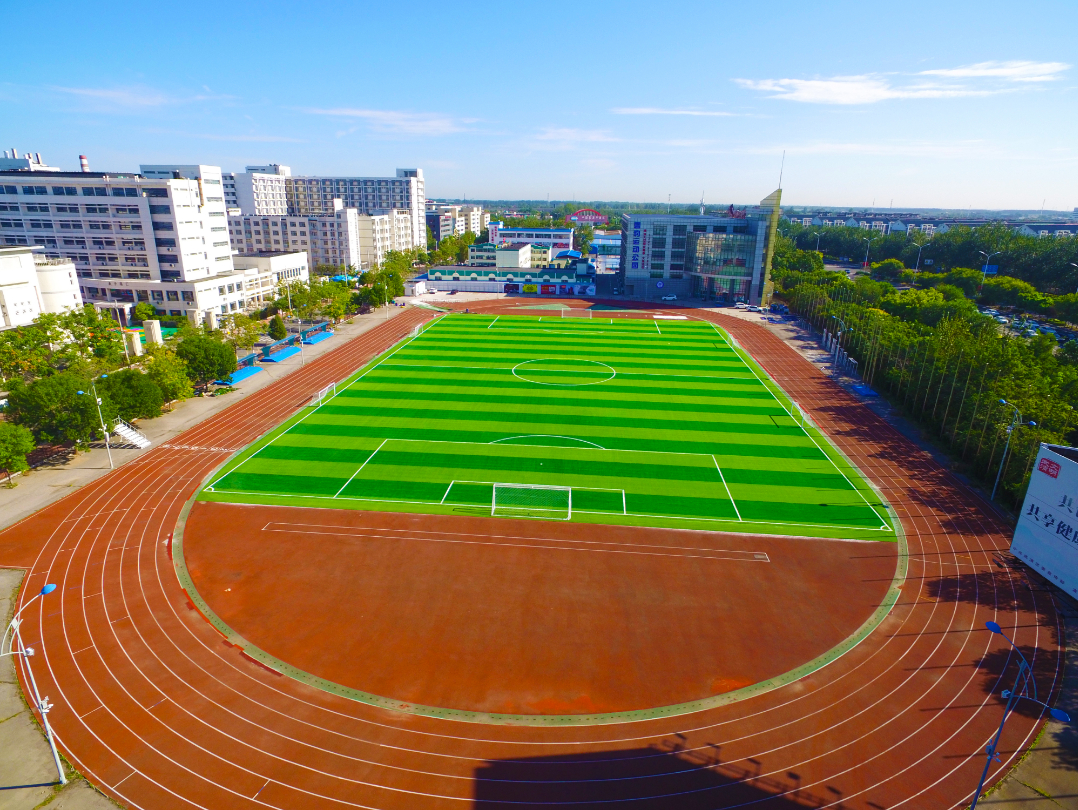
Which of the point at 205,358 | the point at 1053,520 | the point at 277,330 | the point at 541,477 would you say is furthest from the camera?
the point at 277,330

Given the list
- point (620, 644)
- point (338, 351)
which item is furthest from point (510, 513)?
point (338, 351)

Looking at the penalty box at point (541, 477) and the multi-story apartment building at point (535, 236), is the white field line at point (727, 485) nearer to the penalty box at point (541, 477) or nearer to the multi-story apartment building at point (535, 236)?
the penalty box at point (541, 477)

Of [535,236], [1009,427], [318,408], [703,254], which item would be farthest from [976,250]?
[318,408]

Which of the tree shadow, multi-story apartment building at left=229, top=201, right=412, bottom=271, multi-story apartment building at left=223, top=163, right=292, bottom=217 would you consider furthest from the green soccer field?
multi-story apartment building at left=223, top=163, right=292, bottom=217

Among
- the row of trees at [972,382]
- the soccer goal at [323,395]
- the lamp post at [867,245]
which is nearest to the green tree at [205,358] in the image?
the soccer goal at [323,395]

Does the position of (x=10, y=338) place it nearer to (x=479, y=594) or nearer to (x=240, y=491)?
(x=240, y=491)

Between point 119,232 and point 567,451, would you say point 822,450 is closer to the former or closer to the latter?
point 567,451
